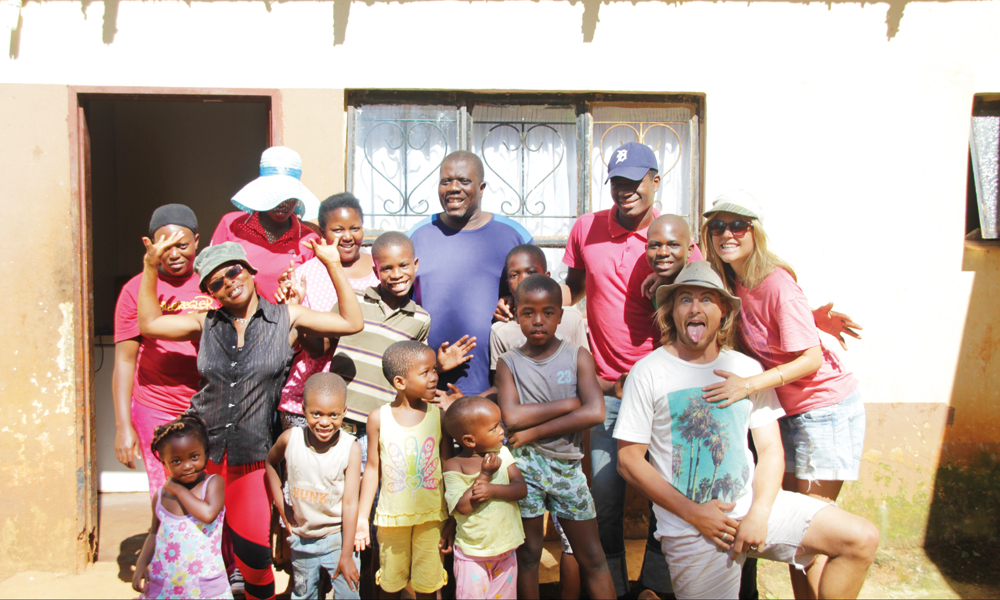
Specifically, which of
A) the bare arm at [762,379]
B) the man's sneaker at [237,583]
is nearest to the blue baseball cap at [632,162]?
the bare arm at [762,379]

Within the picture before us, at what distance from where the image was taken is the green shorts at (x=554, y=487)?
2.65 metres

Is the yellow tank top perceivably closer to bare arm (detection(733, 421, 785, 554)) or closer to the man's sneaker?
the man's sneaker

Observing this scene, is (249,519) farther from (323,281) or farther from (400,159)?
(400,159)

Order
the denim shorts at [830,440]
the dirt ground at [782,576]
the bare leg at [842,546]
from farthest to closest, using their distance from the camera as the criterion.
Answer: the dirt ground at [782,576], the denim shorts at [830,440], the bare leg at [842,546]

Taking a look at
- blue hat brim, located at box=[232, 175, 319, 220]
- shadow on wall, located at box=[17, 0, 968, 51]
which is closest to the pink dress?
blue hat brim, located at box=[232, 175, 319, 220]

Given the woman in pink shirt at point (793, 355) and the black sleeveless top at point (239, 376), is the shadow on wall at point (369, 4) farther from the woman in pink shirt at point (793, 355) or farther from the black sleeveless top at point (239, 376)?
the black sleeveless top at point (239, 376)

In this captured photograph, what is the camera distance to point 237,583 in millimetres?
3033

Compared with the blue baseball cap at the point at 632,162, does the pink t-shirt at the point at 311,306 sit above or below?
below

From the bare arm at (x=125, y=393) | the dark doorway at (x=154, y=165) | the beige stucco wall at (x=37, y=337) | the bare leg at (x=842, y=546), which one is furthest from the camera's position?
the dark doorway at (x=154, y=165)

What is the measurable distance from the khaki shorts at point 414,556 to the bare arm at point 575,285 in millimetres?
1361

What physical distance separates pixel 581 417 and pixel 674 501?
0.48m

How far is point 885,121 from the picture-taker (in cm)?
393

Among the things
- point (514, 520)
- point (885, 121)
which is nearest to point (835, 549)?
point (514, 520)

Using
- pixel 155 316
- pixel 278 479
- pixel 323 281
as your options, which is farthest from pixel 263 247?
pixel 278 479
